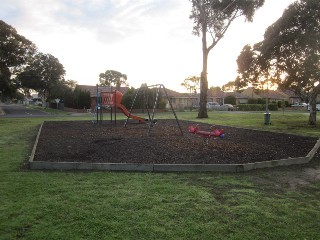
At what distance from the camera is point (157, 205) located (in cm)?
527

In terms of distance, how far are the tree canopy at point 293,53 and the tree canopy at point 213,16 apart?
8.99 meters

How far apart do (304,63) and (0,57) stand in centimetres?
3547

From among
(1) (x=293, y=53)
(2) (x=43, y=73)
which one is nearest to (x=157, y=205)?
(1) (x=293, y=53)

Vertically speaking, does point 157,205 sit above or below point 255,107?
below

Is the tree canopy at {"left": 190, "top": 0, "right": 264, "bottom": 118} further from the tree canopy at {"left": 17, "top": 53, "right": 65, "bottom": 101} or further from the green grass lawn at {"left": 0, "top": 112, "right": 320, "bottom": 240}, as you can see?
the tree canopy at {"left": 17, "top": 53, "right": 65, "bottom": 101}

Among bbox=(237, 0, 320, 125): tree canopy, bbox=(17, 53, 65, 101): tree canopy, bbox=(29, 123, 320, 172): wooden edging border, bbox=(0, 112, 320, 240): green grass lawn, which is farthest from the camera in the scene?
bbox=(17, 53, 65, 101): tree canopy

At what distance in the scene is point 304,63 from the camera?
66.7 ft

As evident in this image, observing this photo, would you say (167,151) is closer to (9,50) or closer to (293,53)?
(293,53)

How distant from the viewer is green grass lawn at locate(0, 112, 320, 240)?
4.30 meters

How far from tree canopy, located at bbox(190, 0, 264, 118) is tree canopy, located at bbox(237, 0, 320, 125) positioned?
899 centimetres

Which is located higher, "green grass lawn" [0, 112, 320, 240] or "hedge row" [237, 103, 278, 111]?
"hedge row" [237, 103, 278, 111]

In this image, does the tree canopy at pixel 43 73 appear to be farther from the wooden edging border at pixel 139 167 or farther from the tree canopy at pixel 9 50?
the wooden edging border at pixel 139 167

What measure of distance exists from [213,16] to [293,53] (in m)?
14.7

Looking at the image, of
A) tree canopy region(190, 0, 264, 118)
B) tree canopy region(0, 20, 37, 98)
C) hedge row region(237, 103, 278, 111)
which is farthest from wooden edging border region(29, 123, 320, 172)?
hedge row region(237, 103, 278, 111)
